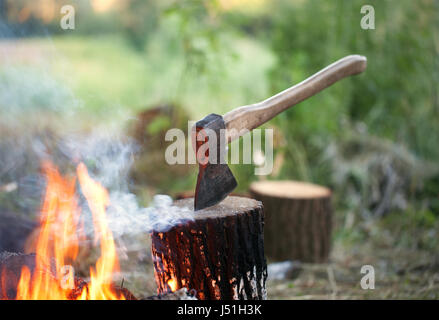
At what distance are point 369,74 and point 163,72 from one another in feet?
14.2

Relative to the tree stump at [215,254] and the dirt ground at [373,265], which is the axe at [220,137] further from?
the dirt ground at [373,265]

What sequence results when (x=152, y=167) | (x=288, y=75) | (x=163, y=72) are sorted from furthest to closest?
(x=163, y=72) < (x=152, y=167) < (x=288, y=75)

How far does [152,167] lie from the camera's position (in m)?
4.92

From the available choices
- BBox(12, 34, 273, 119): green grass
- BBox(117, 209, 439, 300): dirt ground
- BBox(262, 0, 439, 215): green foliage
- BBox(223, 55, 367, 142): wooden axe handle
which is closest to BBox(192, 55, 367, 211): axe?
BBox(223, 55, 367, 142): wooden axe handle

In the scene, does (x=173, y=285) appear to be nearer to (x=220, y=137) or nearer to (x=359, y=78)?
(x=220, y=137)

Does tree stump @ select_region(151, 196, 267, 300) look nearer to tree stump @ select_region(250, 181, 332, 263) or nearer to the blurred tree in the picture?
tree stump @ select_region(250, 181, 332, 263)

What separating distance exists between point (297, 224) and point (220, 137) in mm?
1780

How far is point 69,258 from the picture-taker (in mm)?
2539

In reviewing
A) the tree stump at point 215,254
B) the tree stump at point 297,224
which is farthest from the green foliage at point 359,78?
the tree stump at point 215,254

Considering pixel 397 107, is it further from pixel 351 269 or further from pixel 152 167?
pixel 152 167

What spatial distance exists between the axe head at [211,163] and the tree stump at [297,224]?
154 centimetres

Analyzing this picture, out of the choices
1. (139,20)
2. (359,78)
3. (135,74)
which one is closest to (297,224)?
(359,78)

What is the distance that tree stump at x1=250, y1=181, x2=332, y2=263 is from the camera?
3230 mm
